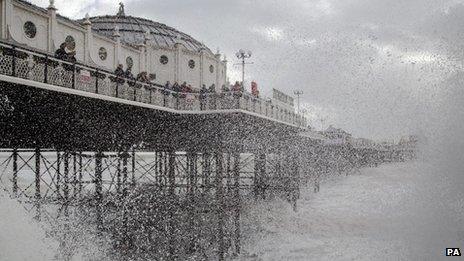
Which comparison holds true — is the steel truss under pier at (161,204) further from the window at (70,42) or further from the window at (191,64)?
the window at (191,64)

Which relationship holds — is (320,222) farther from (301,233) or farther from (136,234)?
(136,234)

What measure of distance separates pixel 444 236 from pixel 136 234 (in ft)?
50.9

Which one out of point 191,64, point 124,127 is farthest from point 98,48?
point 191,64

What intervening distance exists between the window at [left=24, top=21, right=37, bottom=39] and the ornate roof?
48.1 ft

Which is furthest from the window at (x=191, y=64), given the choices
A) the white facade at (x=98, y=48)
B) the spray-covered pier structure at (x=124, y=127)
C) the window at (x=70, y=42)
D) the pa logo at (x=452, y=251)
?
the pa logo at (x=452, y=251)

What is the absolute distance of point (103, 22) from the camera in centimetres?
3944

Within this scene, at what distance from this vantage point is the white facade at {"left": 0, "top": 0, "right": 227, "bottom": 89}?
18984mm

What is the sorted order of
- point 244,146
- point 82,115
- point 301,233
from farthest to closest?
point 301,233
point 244,146
point 82,115

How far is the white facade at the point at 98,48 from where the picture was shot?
1898 centimetres

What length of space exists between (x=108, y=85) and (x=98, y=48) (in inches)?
480

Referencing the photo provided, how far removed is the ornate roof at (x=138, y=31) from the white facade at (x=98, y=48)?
2.45 m

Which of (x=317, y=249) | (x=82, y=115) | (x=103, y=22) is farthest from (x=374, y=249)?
(x=103, y=22)

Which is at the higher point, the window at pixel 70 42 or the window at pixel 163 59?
the window at pixel 163 59

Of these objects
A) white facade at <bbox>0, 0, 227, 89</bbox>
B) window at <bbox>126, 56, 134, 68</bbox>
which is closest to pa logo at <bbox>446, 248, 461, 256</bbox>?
white facade at <bbox>0, 0, 227, 89</bbox>
